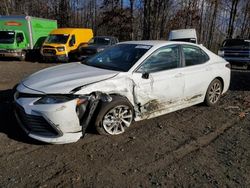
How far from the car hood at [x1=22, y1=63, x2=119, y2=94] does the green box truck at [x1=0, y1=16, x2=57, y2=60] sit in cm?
1311

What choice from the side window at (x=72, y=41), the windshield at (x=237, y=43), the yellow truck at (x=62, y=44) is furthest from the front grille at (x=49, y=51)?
the windshield at (x=237, y=43)

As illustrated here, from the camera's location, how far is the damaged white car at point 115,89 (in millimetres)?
3572

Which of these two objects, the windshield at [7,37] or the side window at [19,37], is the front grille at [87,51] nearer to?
the side window at [19,37]

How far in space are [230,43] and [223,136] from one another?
39.6ft

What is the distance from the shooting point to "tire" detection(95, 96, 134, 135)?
388 centimetres

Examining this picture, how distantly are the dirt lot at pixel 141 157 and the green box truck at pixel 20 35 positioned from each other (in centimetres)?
1259

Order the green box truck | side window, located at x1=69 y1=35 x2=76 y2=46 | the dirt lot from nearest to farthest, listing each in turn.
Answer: the dirt lot
the green box truck
side window, located at x1=69 y1=35 x2=76 y2=46

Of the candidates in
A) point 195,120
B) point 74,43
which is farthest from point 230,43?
point 195,120

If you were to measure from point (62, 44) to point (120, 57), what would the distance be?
475 inches

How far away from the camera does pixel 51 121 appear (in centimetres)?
348

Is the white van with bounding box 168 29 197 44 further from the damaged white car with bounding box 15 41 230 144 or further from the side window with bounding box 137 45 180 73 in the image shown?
the side window with bounding box 137 45 180 73

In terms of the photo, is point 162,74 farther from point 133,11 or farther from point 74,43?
point 133,11

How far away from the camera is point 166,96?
15.3ft

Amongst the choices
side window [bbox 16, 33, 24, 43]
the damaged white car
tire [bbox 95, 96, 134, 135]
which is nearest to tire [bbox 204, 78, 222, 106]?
the damaged white car
